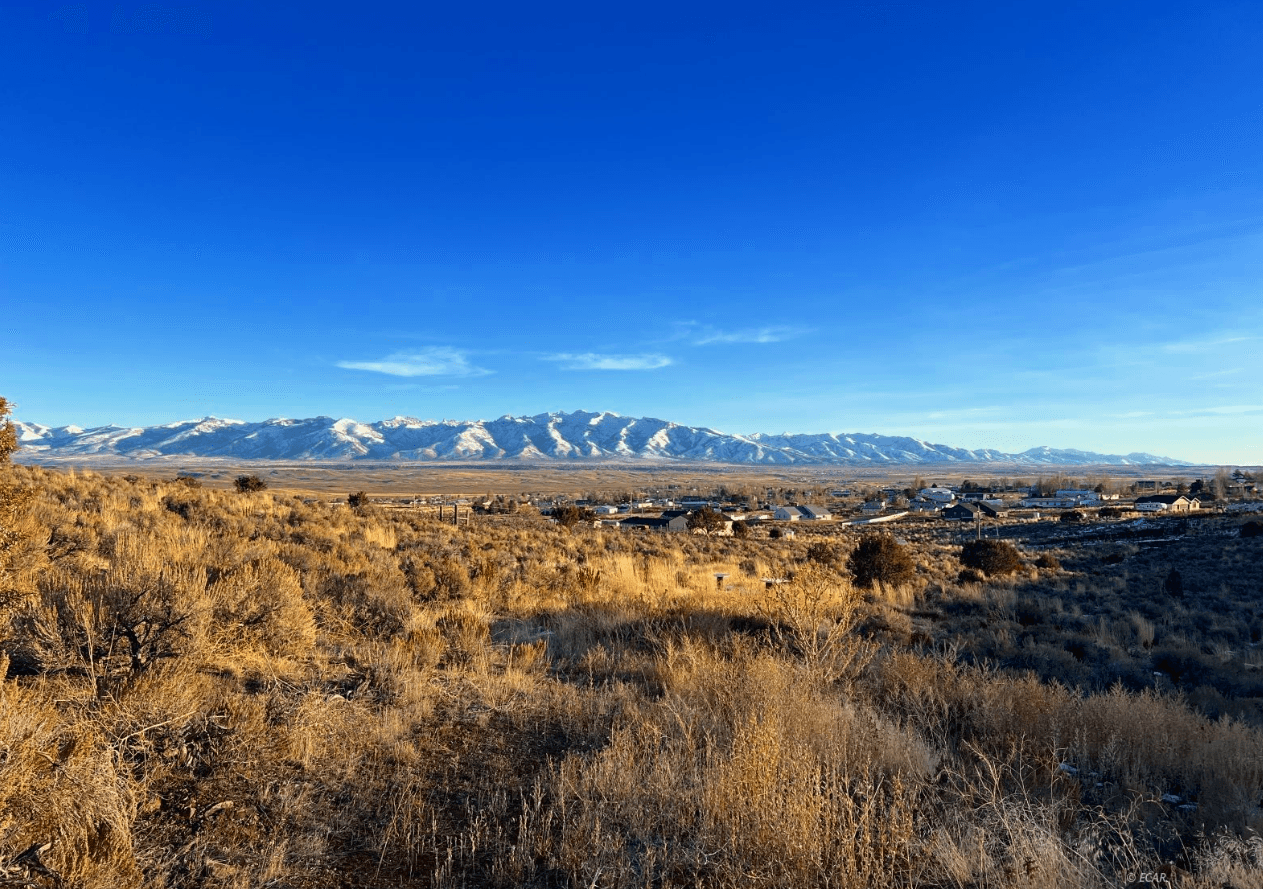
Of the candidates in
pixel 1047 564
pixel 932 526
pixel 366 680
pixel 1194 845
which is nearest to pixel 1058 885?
pixel 1194 845

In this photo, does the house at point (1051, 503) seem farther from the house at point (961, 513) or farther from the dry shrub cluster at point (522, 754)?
the dry shrub cluster at point (522, 754)

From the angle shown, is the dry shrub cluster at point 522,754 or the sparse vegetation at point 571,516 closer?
the dry shrub cluster at point 522,754

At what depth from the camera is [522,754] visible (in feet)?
17.0

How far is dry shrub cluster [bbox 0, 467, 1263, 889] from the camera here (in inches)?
136

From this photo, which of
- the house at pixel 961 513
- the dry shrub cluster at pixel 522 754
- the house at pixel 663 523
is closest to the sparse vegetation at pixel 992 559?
the dry shrub cluster at pixel 522 754

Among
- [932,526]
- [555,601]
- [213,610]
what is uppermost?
[213,610]

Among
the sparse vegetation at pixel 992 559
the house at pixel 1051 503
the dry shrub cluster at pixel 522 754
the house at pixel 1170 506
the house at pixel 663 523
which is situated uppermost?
the dry shrub cluster at pixel 522 754

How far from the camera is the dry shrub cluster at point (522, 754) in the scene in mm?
3449

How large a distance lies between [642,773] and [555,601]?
7566 millimetres

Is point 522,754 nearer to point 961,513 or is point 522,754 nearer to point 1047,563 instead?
point 1047,563

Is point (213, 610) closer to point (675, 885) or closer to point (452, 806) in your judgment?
point (452, 806)

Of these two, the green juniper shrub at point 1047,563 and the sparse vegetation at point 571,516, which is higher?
the sparse vegetation at point 571,516

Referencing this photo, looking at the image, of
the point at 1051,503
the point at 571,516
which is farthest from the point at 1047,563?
the point at 1051,503

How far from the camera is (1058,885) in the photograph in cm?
323
